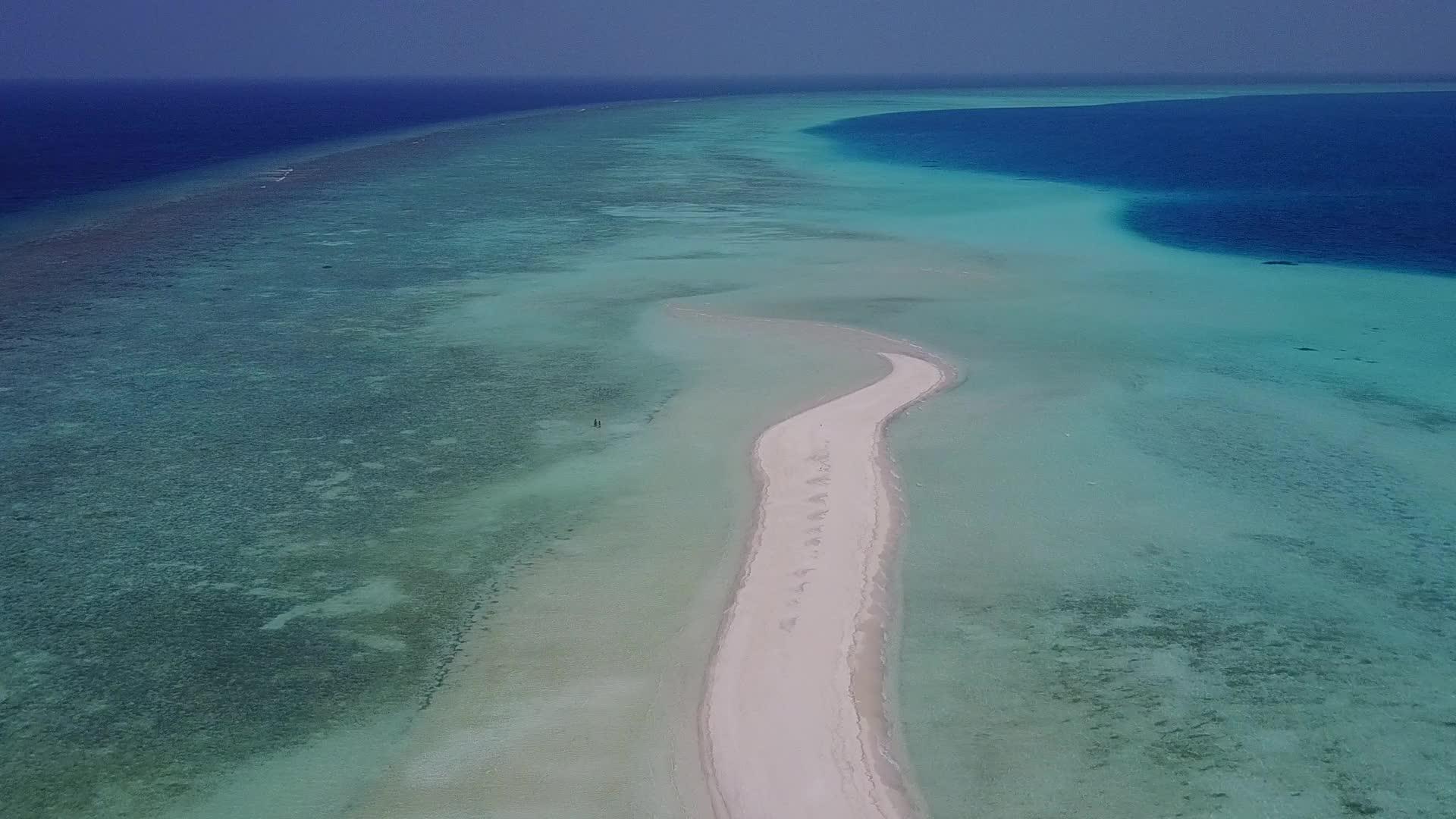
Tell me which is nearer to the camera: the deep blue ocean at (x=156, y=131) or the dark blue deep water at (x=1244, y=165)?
the dark blue deep water at (x=1244, y=165)

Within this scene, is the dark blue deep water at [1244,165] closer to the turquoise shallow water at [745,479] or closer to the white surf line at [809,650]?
the turquoise shallow water at [745,479]

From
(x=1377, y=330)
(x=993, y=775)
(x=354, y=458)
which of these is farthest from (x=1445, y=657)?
(x=1377, y=330)

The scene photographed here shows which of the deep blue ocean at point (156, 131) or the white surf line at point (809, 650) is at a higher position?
the deep blue ocean at point (156, 131)

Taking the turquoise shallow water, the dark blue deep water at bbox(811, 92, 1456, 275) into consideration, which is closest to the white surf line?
the turquoise shallow water

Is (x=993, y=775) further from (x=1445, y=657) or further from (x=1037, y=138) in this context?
(x=1037, y=138)

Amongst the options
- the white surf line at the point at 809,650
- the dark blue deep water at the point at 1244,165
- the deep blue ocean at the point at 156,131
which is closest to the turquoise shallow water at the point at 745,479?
the white surf line at the point at 809,650

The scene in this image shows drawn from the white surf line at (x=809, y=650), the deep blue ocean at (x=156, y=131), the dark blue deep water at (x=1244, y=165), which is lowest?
the white surf line at (x=809, y=650)

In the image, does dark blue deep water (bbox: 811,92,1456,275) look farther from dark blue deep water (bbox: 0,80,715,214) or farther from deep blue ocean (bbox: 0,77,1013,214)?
deep blue ocean (bbox: 0,77,1013,214)
